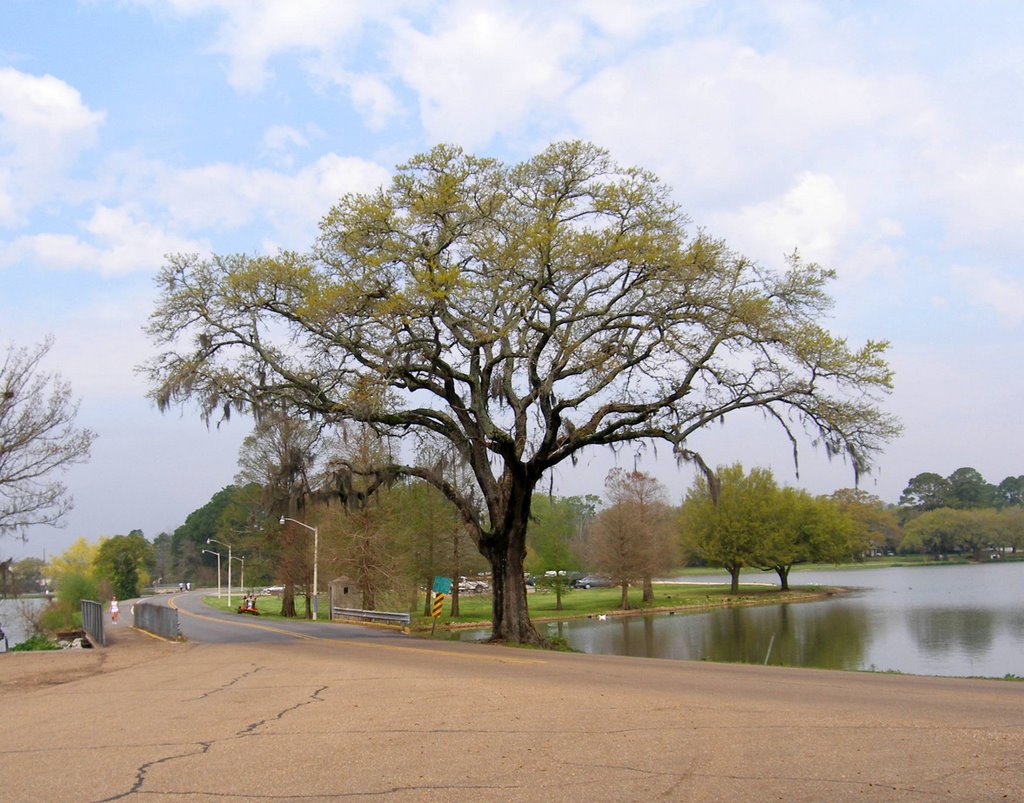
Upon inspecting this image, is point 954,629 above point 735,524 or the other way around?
the other way around

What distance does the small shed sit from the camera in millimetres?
46375

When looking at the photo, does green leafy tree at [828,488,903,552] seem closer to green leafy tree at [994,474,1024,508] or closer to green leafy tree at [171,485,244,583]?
green leafy tree at [994,474,1024,508]

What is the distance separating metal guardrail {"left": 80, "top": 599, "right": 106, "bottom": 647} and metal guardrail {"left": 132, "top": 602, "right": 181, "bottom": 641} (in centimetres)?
214

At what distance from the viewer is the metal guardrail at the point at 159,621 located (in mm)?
29891

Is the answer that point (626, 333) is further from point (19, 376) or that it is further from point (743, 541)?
point (743, 541)

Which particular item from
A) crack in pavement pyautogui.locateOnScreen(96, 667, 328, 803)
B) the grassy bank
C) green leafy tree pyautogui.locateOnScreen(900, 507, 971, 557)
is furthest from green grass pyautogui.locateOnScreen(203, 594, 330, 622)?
green leafy tree pyautogui.locateOnScreen(900, 507, 971, 557)

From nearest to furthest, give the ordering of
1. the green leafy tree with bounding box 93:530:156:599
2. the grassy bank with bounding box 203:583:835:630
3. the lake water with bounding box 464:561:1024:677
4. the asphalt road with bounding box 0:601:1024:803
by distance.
A: 1. the asphalt road with bounding box 0:601:1024:803
2. the lake water with bounding box 464:561:1024:677
3. the grassy bank with bounding box 203:583:835:630
4. the green leafy tree with bounding box 93:530:156:599

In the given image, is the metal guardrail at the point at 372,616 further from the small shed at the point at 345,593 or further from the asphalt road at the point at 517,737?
the asphalt road at the point at 517,737

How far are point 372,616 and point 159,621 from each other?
9839mm

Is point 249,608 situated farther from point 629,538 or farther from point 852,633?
point 852,633

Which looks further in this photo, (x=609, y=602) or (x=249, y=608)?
(x=609, y=602)

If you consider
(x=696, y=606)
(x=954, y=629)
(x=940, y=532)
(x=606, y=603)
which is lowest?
(x=696, y=606)

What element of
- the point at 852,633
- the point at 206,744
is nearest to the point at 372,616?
the point at 852,633

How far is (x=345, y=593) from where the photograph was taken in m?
47.3
